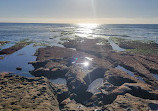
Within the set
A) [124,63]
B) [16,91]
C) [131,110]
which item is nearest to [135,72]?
[124,63]

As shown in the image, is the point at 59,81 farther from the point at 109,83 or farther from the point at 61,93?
the point at 109,83

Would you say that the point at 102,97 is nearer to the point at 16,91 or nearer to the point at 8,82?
the point at 16,91

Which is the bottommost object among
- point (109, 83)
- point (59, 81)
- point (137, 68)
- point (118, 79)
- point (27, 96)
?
point (59, 81)

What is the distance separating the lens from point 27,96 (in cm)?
1198

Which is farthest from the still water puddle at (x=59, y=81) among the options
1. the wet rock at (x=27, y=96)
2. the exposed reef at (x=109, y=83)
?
the wet rock at (x=27, y=96)

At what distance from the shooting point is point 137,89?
48.3 ft

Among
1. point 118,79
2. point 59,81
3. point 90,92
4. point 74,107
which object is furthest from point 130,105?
point 59,81

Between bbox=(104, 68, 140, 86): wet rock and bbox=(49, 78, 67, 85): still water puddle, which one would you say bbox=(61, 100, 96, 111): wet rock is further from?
bbox=(104, 68, 140, 86): wet rock

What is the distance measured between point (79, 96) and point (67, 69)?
8.00 metres

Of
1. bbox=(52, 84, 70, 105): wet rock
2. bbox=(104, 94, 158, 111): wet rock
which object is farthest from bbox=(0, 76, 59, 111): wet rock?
bbox=(104, 94, 158, 111): wet rock

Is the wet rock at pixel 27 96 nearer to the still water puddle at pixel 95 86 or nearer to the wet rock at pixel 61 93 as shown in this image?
the wet rock at pixel 61 93

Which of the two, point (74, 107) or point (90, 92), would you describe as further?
point (90, 92)

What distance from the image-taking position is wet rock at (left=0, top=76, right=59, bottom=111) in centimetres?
1052

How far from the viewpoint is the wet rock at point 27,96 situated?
10516 millimetres
